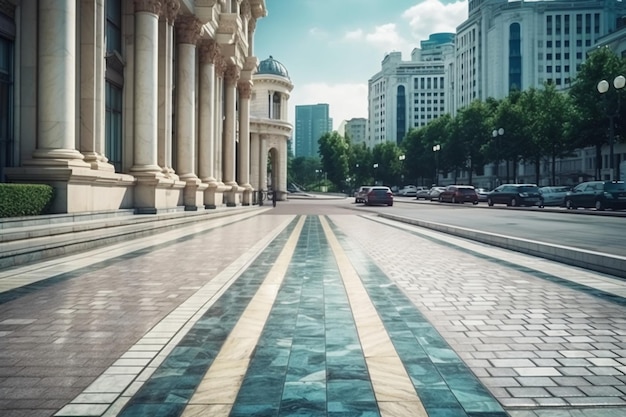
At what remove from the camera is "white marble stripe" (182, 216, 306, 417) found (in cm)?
302

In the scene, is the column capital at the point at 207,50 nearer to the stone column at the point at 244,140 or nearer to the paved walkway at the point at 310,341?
the stone column at the point at 244,140

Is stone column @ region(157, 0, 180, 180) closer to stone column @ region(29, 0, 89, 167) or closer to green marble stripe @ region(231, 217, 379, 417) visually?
stone column @ region(29, 0, 89, 167)

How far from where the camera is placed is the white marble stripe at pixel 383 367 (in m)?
3.01

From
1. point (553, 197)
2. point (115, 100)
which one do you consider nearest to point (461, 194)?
point (553, 197)

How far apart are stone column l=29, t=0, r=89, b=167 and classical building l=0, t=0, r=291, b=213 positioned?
0.09 ft

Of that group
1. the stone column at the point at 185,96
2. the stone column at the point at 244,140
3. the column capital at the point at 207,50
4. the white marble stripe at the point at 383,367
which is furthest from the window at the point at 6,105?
the stone column at the point at 244,140

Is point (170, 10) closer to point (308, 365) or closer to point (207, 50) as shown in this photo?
point (207, 50)

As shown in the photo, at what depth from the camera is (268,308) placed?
5.53 metres

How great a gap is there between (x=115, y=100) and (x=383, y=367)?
1884 centimetres

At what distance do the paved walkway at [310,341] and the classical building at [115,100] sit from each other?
21.5 ft

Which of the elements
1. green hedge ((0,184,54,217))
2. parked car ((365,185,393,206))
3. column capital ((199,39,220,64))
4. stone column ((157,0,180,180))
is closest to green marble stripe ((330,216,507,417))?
green hedge ((0,184,54,217))

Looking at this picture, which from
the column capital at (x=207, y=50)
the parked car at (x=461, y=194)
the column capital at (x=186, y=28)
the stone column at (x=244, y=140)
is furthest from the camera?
the parked car at (x=461, y=194)

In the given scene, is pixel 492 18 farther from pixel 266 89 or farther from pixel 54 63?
pixel 54 63

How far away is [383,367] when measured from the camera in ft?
12.1
